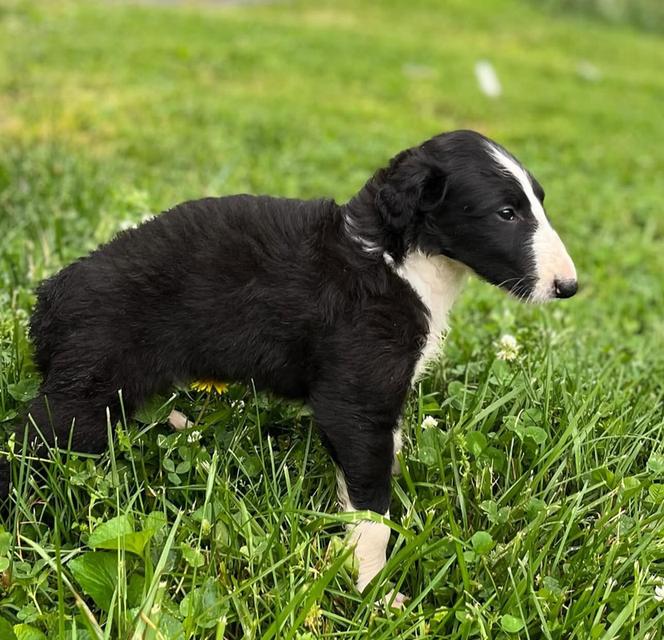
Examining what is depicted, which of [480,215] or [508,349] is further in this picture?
[508,349]

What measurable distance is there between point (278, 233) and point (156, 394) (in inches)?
27.1

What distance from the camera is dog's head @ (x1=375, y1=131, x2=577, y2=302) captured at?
276 centimetres

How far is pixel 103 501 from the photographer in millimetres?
2705

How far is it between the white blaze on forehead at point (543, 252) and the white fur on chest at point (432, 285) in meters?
0.28

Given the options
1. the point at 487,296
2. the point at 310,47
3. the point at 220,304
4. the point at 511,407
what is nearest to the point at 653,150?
the point at 310,47

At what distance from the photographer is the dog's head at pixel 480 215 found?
2.76m

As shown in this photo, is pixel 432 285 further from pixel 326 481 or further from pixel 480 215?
pixel 326 481

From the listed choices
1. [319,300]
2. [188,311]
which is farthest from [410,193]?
[188,311]

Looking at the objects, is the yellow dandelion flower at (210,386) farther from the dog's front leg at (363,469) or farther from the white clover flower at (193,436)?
the dog's front leg at (363,469)

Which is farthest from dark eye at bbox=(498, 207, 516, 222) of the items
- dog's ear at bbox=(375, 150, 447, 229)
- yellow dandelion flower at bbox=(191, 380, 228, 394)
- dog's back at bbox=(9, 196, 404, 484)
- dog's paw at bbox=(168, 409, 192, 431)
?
dog's paw at bbox=(168, 409, 192, 431)

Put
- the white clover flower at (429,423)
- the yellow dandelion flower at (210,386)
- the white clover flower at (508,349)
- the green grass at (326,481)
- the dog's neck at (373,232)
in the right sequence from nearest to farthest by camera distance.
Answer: the green grass at (326,481) → the dog's neck at (373,232) → the yellow dandelion flower at (210,386) → the white clover flower at (429,423) → the white clover flower at (508,349)

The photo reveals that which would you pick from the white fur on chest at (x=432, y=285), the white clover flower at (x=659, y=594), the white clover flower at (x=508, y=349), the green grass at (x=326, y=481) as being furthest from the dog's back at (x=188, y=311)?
the white clover flower at (x=659, y=594)

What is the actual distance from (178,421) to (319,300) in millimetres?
797

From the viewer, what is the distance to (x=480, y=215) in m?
2.77
